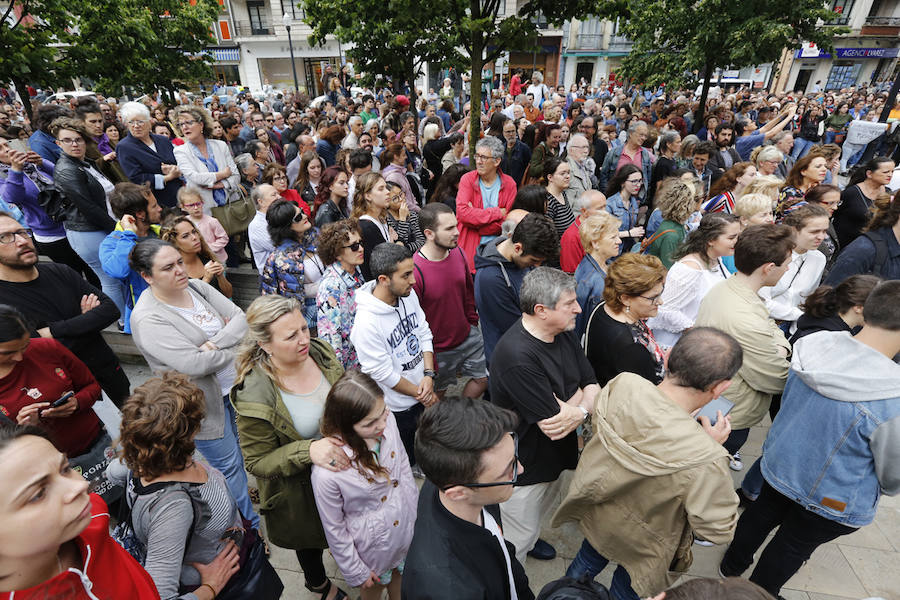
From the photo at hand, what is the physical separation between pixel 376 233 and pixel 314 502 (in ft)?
8.80

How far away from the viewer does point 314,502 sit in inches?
93.4

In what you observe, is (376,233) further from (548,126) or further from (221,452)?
(548,126)

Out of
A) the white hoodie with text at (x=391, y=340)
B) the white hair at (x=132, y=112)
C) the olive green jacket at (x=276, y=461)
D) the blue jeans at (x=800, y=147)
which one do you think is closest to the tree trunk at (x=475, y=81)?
the white hair at (x=132, y=112)

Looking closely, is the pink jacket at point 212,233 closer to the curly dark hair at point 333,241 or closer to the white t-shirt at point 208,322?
the white t-shirt at point 208,322

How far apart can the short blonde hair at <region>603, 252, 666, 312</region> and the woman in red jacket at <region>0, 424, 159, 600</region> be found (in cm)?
260

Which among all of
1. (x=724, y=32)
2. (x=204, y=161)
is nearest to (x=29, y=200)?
(x=204, y=161)

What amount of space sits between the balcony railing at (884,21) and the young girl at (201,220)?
161 ft

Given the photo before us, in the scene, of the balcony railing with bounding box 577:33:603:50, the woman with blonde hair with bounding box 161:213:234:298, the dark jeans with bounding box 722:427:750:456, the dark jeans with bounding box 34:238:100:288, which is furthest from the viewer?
the balcony railing with bounding box 577:33:603:50

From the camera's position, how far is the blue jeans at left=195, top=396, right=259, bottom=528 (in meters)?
2.97

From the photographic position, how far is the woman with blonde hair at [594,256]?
340 centimetres

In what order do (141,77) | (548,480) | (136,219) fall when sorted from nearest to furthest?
(548,480), (136,219), (141,77)

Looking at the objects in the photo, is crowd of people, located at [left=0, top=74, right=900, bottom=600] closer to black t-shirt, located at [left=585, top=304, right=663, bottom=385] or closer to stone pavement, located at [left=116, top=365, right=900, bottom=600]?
black t-shirt, located at [left=585, top=304, right=663, bottom=385]

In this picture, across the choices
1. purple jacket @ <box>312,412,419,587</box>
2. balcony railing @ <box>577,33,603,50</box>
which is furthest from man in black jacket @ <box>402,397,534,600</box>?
balcony railing @ <box>577,33,603,50</box>

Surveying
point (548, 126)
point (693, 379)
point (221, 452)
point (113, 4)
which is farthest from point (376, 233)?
point (113, 4)
